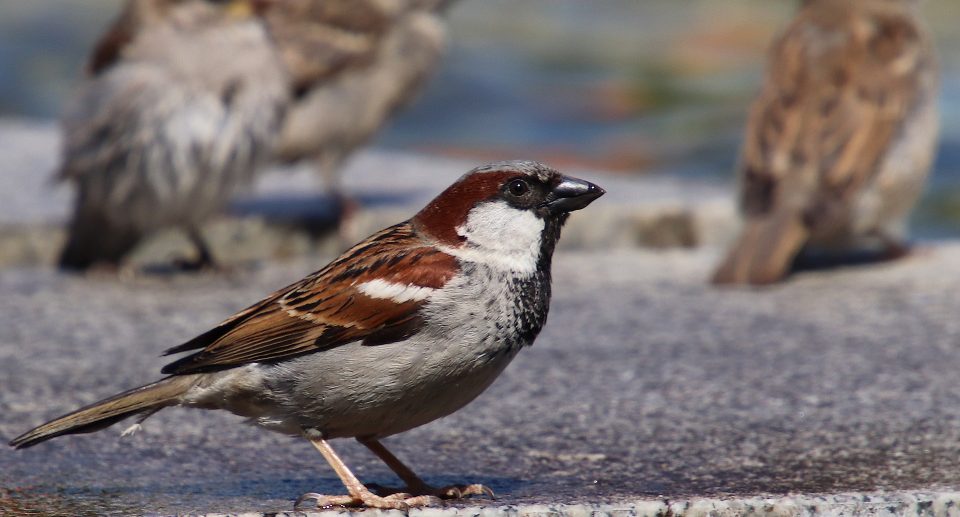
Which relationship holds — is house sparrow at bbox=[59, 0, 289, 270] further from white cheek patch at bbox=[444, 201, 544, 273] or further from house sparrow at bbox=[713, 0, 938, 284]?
white cheek patch at bbox=[444, 201, 544, 273]

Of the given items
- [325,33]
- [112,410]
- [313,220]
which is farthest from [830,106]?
[112,410]

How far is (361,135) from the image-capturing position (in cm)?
725

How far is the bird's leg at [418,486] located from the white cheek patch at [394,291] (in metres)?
0.31

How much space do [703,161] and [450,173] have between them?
361 centimetres

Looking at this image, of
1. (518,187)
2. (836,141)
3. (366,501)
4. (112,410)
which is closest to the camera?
(366,501)

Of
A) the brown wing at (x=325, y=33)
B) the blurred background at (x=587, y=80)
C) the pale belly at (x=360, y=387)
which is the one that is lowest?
the pale belly at (x=360, y=387)

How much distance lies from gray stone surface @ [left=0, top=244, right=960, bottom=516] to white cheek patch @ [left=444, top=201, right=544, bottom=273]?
0.46 metres

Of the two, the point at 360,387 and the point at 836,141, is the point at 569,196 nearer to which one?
the point at 360,387

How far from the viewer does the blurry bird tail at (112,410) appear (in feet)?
10.1

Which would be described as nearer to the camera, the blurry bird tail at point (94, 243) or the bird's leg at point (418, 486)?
the bird's leg at point (418, 486)

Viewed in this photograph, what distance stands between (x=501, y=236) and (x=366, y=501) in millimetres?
589

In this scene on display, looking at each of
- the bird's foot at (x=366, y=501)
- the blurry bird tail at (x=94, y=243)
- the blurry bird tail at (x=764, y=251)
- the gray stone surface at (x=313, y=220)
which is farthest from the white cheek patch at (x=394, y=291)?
the gray stone surface at (x=313, y=220)

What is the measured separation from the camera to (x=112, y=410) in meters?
3.10

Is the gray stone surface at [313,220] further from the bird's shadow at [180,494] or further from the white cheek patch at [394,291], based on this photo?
the white cheek patch at [394,291]
